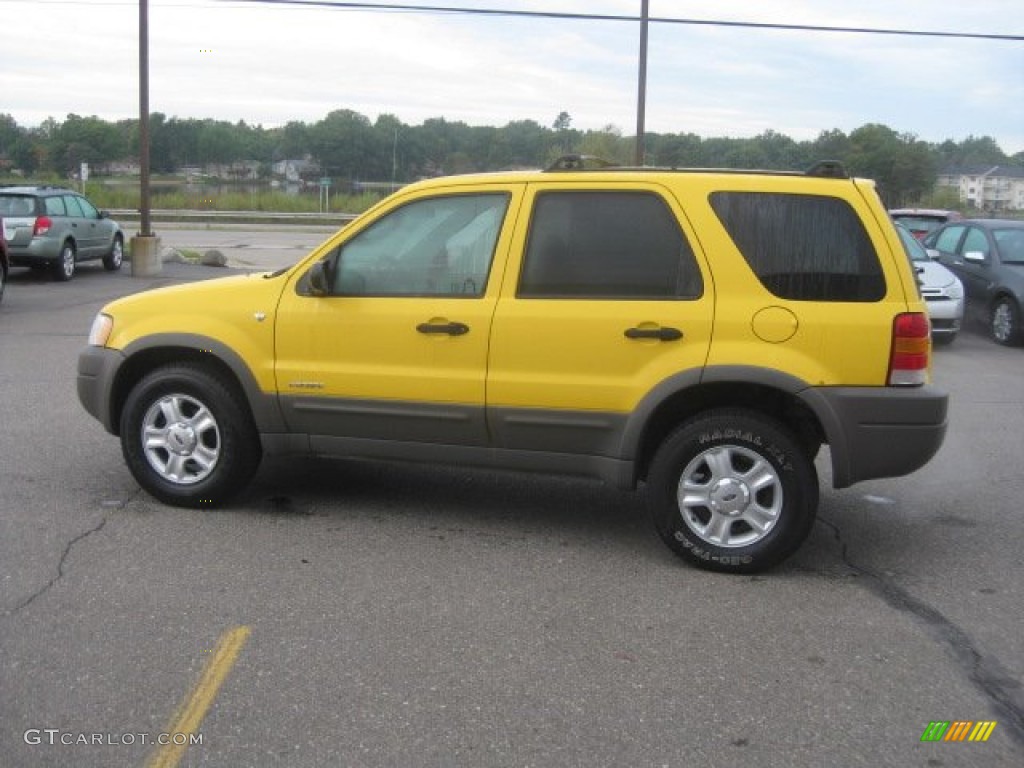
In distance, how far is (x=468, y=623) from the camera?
449 centimetres

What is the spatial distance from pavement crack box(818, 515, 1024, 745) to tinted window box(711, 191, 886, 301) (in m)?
1.32

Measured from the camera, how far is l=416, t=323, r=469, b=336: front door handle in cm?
539

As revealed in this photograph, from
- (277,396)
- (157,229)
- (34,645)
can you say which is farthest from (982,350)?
(157,229)

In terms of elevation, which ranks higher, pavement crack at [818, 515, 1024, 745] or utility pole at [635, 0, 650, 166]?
utility pole at [635, 0, 650, 166]

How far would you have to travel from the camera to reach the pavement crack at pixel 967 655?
3.82 m

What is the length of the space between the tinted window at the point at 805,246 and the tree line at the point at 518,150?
0.91 metres

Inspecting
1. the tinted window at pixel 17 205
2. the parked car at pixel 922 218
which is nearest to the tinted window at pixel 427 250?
the tinted window at pixel 17 205

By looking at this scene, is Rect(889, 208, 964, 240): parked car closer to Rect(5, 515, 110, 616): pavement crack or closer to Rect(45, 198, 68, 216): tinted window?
Rect(45, 198, 68, 216): tinted window

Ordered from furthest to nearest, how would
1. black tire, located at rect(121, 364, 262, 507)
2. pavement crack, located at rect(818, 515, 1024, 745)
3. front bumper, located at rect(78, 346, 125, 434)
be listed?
front bumper, located at rect(78, 346, 125, 434), black tire, located at rect(121, 364, 262, 507), pavement crack, located at rect(818, 515, 1024, 745)

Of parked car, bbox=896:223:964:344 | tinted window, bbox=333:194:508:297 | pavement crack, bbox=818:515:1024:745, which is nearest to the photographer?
pavement crack, bbox=818:515:1024:745

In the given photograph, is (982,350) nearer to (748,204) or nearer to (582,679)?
(748,204)

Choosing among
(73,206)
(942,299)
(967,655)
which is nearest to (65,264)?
(73,206)

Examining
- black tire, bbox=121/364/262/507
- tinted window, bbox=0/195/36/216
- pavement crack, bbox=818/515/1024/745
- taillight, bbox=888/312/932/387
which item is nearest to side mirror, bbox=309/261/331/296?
black tire, bbox=121/364/262/507

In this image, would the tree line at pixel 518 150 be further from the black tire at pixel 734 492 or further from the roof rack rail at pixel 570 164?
the black tire at pixel 734 492
